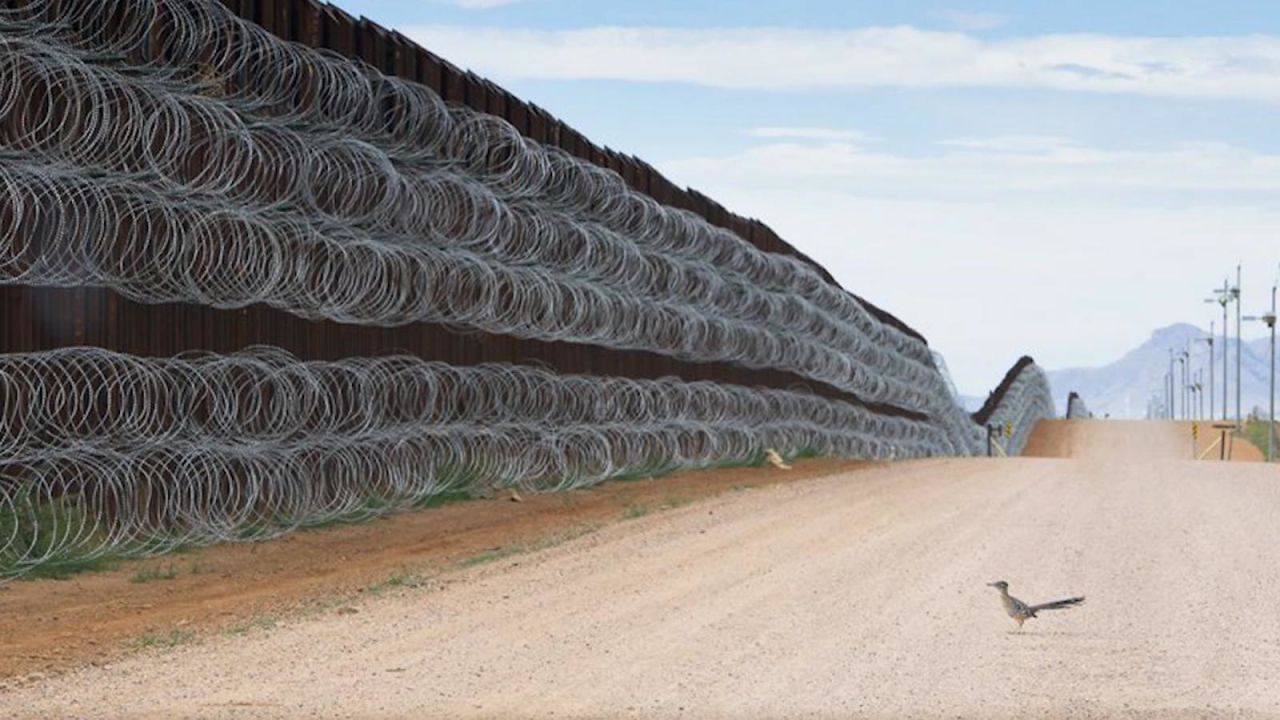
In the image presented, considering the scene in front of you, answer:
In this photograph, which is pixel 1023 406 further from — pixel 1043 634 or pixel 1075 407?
pixel 1043 634

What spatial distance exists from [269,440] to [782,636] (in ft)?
23.3

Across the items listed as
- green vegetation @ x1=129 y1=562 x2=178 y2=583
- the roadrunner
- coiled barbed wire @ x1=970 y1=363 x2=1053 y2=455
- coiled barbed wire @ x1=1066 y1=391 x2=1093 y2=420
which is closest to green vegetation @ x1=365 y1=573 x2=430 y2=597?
green vegetation @ x1=129 y1=562 x2=178 y2=583

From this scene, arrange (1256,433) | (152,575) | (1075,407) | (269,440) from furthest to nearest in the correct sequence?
(1075,407), (1256,433), (269,440), (152,575)

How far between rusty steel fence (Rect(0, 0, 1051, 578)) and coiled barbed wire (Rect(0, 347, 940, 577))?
5 cm

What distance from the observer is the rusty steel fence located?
554 inches

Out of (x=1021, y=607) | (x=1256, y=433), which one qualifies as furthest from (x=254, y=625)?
(x=1256, y=433)

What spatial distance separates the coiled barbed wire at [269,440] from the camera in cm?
1397

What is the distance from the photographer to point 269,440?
54.0 feet

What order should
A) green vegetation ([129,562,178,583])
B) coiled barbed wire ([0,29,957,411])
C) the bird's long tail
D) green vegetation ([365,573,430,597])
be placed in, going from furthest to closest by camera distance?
A: coiled barbed wire ([0,29,957,411]), green vegetation ([129,562,178,583]), green vegetation ([365,573,430,597]), the bird's long tail

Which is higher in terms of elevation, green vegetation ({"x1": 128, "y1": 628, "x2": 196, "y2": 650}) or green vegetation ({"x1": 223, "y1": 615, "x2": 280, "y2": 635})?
green vegetation ({"x1": 223, "y1": 615, "x2": 280, "y2": 635})

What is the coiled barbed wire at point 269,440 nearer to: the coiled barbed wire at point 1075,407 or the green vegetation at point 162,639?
the green vegetation at point 162,639

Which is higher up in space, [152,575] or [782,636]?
[782,636]

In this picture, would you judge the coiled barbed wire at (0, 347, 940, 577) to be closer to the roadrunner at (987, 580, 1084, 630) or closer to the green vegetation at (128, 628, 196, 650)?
the green vegetation at (128, 628, 196, 650)

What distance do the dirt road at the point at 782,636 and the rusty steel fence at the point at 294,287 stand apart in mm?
2887
